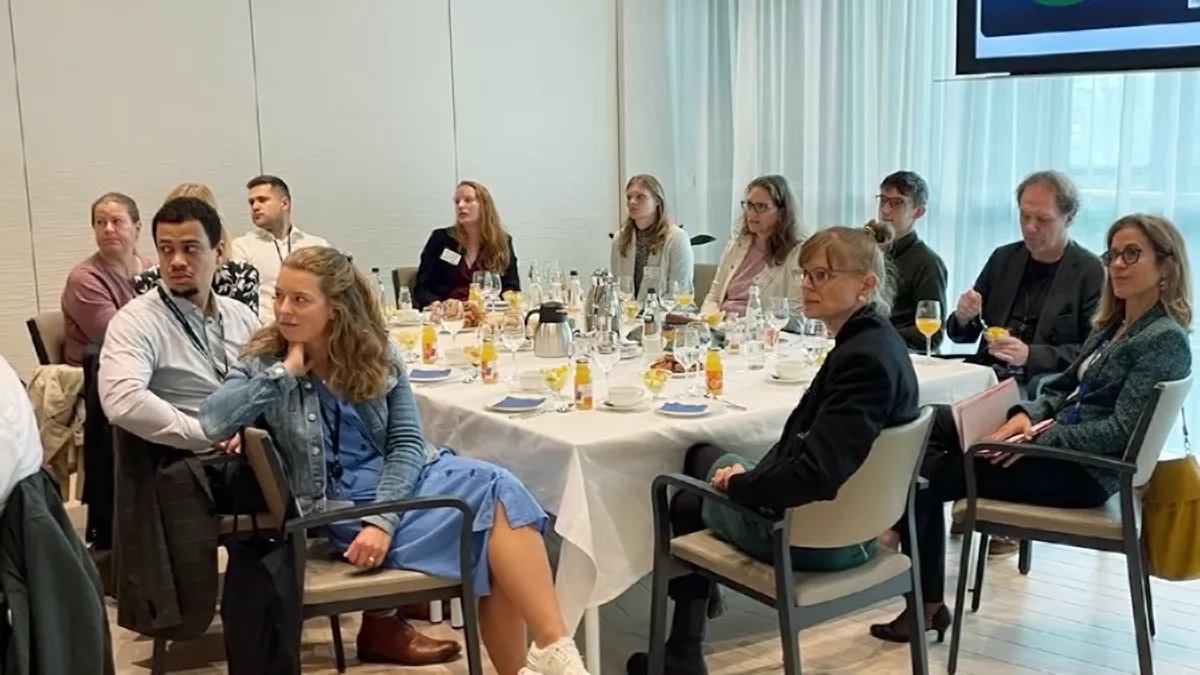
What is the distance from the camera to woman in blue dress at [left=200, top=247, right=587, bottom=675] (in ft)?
8.85

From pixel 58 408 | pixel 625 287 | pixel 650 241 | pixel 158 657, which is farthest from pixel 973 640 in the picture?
pixel 58 408

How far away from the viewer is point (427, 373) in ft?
11.6

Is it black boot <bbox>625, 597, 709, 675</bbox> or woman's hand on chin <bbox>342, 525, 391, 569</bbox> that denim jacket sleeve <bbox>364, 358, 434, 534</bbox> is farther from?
black boot <bbox>625, 597, 709, 675</bbox>

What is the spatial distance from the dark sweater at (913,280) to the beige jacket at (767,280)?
0.37 metres

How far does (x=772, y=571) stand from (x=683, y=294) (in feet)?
6.92

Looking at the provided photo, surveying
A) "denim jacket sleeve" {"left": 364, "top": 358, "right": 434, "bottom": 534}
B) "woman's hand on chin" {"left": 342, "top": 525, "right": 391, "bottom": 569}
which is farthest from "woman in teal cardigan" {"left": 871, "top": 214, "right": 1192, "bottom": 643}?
"woman's hand on chin" {"left": 342, "top": 525, "right": 391, "bottom": 569}

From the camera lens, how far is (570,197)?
6.68 m

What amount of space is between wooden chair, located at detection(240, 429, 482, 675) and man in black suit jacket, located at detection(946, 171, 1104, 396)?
6.48ft

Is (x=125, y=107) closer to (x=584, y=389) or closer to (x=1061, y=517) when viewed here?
(x=584, y=389)

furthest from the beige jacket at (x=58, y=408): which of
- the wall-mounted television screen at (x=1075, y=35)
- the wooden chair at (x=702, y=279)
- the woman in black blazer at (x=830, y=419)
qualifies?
the wall-mounted television screen at (x=1075, y=35)

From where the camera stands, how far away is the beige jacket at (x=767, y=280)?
14.2 feet

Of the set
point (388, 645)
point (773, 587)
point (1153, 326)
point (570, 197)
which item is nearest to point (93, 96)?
point (570, 197)

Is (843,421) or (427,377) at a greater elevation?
(843,421)

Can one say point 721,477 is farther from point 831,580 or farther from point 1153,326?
point 1153,326
